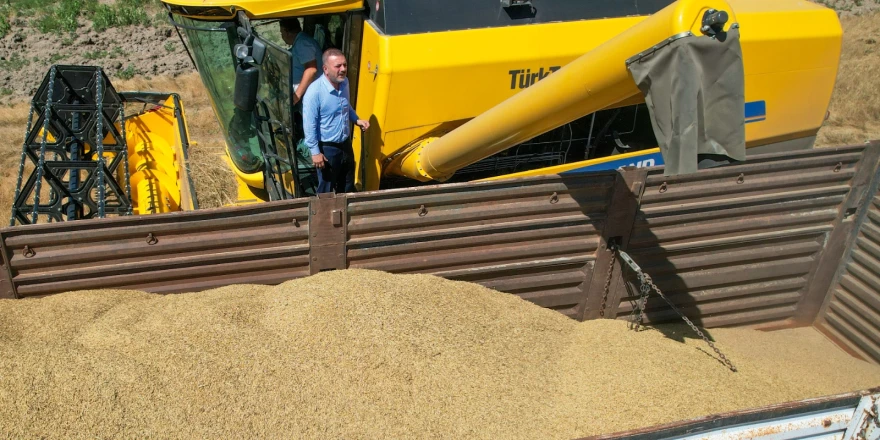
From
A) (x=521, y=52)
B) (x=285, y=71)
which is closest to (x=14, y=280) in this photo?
(x=285, y=71)

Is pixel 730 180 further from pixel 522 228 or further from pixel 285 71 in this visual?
pixel 285 71

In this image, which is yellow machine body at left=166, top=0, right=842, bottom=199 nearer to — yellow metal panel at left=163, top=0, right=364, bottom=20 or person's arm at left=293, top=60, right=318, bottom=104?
yellow metal panel at left=163, top=0, right=364, bottom=20

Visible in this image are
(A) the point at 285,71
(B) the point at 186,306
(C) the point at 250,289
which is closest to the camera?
(B) the point at 186,306

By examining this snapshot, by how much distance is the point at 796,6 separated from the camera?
207 inches

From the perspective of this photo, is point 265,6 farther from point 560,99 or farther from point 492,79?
point 560,99

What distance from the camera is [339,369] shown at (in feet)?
10.5

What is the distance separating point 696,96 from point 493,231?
1.50 m

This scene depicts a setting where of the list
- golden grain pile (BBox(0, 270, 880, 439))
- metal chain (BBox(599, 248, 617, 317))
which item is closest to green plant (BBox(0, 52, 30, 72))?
golden grain pile (BBox(0, 270, 880, 439))

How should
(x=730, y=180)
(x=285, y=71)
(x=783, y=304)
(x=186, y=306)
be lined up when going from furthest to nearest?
(x=783, y=304) → (x=730, y=180) → (x=285, y=71) → (x=186, y=306)

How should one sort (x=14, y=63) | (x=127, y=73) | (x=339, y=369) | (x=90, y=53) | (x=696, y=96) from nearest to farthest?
(x=696, y=96), (x=339, y=369), (x=127, y=73), (x=14, y=63), (x=90, y=53)

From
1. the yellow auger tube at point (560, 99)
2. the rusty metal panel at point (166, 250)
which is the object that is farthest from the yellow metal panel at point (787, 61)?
the rusty metal panel at point (166, 250)

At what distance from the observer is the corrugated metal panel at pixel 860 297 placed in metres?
4.77

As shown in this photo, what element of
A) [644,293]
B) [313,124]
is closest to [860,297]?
[644,293]

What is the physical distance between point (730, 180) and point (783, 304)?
122 centimetres
